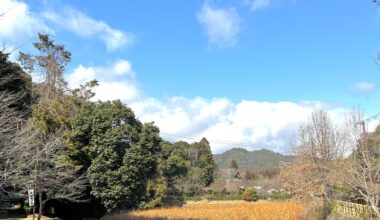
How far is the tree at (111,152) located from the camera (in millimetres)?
25641

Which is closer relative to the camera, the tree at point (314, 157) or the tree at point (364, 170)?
the tree at point (364, 170)

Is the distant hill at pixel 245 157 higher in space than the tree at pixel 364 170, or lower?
higher

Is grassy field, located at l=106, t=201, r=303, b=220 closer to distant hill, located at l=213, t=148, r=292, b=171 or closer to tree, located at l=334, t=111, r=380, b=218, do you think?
tree, located at l=334, t=111, r=380, b=218

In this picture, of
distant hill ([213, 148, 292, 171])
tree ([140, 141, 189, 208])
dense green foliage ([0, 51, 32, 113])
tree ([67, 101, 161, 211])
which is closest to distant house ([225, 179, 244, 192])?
tree ([140, 141, 189, 208])

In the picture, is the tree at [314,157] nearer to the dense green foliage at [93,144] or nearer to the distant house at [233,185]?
the dense green foliage at [93,144]

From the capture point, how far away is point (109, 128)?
26938 mm

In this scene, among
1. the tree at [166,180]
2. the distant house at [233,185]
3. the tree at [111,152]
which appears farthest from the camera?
the distant house at [233,185]

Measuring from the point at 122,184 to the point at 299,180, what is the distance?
11.8 meters

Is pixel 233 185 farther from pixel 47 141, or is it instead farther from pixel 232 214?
pixel 47 141

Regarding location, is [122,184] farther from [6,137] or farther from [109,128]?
[6,137]

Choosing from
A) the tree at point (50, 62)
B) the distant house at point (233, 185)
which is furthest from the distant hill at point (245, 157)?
the tree at point (50, 62)

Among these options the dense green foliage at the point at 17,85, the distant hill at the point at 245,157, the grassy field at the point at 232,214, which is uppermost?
the distant hill at the point at 245,157

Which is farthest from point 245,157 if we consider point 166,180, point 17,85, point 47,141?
point 47,141

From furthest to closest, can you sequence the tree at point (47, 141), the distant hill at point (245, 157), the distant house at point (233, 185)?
1. the distant hill at point (245, 157)
2. the distant house at point (233, 185)
3. the tree at point (47, 141)
